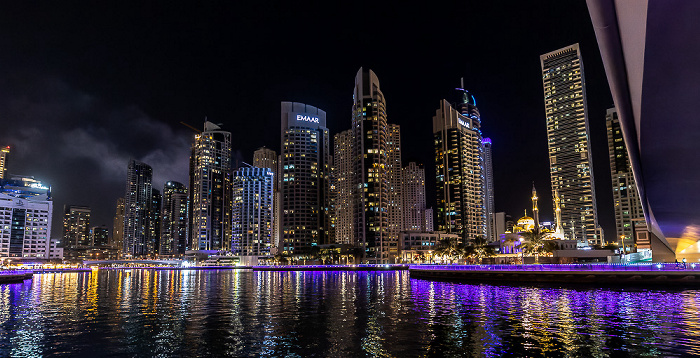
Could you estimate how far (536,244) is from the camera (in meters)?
122

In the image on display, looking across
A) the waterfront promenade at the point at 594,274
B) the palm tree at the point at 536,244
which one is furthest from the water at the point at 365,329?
the palm tree at the point at 536,244

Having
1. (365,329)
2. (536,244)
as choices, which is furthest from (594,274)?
(365,329)

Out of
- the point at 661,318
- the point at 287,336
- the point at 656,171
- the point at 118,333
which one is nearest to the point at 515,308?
the point at 661,318

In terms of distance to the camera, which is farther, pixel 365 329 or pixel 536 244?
pixel 536 244

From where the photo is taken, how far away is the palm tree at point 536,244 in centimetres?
12206

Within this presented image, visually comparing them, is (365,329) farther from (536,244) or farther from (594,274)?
(536,244)

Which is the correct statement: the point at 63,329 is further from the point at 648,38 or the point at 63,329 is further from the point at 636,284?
the point at 636,284

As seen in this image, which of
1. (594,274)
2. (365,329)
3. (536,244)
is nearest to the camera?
(365,329)

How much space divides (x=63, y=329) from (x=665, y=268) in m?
82.0

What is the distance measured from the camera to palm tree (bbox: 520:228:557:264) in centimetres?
12206

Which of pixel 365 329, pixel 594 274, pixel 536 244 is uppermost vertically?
pixel 536 244

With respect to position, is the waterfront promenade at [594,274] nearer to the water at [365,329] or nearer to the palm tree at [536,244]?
the water at [365,329]

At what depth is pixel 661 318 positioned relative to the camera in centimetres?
3509

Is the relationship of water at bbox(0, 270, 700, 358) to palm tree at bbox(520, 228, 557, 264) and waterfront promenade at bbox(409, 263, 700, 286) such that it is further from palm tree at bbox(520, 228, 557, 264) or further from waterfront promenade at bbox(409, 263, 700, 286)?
palm tree at bbox(520, 228, 557, 264)
